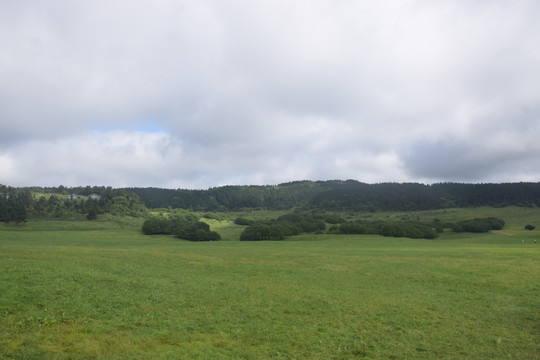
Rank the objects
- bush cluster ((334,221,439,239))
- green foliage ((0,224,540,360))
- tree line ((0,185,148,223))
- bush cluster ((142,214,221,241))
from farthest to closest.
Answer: tree line ((0,185,148,223)), bush cluster ((142,214,221,241)), bush cluster ((334,221,439,239)), green foliage ((0,224,540,360))

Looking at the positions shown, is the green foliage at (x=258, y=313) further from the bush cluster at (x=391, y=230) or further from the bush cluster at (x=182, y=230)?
the bush cluster at (x=182, y=230)

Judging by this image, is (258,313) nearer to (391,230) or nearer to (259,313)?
(259,313)

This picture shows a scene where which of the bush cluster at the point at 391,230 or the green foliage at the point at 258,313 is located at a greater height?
the green foliage at the point at 258,313

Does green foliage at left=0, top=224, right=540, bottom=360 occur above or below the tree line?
below

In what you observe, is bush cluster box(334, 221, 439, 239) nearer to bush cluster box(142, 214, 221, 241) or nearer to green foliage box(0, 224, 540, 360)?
bush cluster box(142, 214, 221, 241)

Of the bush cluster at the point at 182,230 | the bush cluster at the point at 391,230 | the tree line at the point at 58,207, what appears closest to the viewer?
the bush cluster at the point at 391,230

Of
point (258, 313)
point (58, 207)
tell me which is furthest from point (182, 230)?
point (258, 313)

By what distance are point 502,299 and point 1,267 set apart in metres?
30.4

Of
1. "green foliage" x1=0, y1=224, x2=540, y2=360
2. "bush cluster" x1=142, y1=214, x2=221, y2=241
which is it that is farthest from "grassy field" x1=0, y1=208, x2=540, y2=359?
"bush cluster" x1=142, y1=214, x2=221, y2=241

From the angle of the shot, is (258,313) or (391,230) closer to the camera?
(258,313)

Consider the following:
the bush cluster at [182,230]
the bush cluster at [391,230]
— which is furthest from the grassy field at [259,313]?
the bush cluster at [182,230]

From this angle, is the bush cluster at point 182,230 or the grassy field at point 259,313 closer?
the grassy field at point 259,313

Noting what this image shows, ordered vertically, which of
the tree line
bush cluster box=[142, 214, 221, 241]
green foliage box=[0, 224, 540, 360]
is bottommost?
bush cluster box=[142, 214, 221, 241]

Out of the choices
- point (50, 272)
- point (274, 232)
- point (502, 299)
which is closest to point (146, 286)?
point (50, 272)
